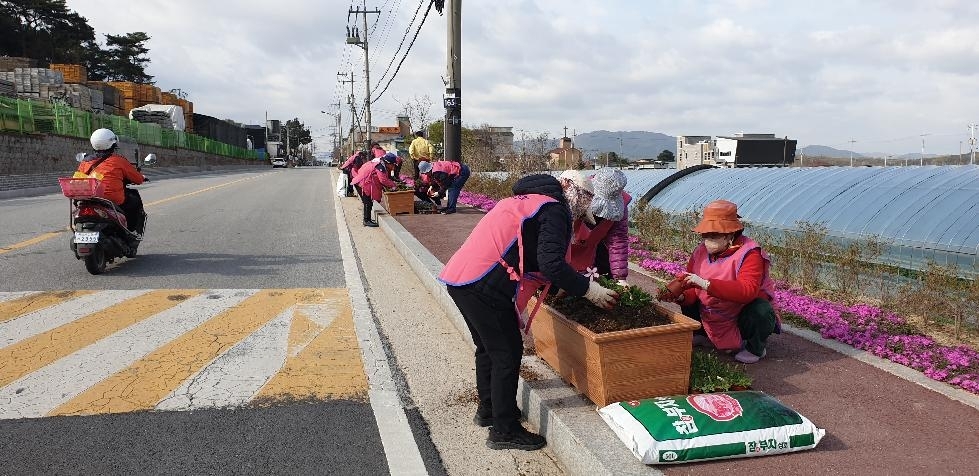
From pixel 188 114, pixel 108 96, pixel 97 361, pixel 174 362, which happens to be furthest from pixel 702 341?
pixel 188 114

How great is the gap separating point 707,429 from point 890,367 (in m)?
2.01

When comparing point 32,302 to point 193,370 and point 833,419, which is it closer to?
point 193,370

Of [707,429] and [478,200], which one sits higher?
[478,200]

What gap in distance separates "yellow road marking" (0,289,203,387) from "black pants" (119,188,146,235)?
6.10ft

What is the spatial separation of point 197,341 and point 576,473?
346 centimetres

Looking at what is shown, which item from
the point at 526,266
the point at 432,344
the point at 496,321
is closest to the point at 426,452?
the point at 496,321

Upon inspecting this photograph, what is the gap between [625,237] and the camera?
177 inches

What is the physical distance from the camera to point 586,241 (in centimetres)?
446

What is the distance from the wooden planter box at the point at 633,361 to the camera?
3.28m

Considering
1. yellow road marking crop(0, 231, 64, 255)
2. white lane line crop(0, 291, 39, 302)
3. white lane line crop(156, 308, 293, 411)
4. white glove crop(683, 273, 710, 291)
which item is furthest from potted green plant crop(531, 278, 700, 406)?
yellow road marking crop(0, 231, 64, 255)

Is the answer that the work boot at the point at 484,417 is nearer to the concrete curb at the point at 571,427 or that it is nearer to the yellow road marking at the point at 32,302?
the concrete curb at the point at 571,427

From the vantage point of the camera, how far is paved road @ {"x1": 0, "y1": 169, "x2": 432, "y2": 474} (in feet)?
10.6

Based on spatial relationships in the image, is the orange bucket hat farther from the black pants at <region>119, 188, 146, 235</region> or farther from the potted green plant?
the black pants at <region>119, 188, 146, 235</region>

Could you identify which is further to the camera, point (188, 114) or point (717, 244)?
point (188, 114)
